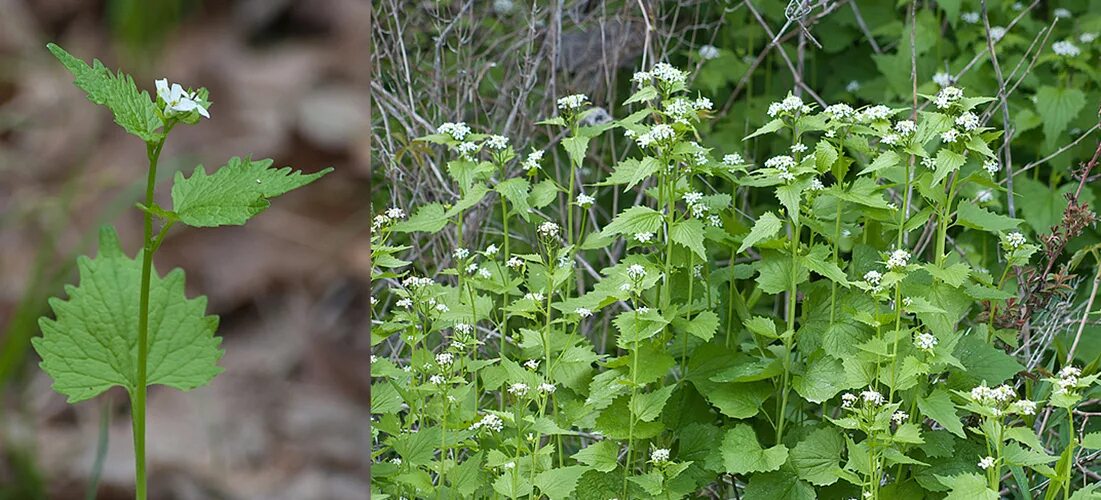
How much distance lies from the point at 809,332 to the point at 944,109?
36 cm

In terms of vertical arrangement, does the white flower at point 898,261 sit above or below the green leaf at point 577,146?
below

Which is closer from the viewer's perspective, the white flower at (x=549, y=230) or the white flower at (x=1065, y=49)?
the white flower at (x=549, y=230)

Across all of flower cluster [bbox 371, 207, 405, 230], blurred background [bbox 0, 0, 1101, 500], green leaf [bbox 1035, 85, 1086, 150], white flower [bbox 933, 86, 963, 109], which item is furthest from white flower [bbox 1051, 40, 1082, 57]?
blurred background [bbox 0, 0, 1101, 500]

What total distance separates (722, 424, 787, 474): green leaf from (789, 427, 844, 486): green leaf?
0.04 m

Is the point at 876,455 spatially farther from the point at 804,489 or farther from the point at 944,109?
the point at 944,109

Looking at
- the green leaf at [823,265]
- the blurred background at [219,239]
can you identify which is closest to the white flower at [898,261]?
the green leaf at [823,265]

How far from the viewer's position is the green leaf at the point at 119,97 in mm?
778

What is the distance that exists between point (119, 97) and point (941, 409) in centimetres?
111

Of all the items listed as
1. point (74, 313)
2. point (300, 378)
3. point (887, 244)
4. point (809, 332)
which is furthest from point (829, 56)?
point (74, 313)

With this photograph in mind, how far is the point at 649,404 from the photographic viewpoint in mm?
1476

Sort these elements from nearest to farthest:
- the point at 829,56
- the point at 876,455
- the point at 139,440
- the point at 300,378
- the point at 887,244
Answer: the point at 139,440
the point at 300,378
the point at 876,455
the point at 887,244
the point at 829,56

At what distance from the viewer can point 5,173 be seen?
1.18 meters

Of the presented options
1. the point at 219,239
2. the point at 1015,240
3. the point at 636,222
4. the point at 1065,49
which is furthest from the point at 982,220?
the point at 1065,49

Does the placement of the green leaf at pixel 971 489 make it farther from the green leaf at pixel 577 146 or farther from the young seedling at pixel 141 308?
the young seedling at pixel 141 308
